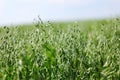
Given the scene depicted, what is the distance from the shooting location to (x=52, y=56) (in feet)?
11.4

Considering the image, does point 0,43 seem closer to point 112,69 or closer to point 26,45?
point 26,45

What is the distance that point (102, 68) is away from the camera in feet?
11.5

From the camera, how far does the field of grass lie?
3.21 m

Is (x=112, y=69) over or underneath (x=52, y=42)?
underneath

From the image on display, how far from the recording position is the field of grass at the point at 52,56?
3205 millimetres

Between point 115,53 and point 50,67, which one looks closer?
point 50,67

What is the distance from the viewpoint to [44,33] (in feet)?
11.7

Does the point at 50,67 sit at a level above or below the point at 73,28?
below

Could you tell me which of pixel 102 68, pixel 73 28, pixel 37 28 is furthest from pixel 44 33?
pixel 102 68

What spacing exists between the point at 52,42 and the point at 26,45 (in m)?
0.23

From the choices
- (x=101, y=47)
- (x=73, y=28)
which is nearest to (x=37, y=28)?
(x=73, y=28)

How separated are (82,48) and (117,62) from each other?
33cm

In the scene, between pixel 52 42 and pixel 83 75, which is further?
pixel 52 42

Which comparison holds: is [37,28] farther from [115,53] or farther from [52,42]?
[115,53]
